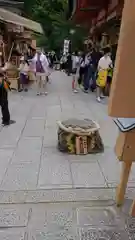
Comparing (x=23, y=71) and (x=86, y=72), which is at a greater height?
(x=86, y=72)

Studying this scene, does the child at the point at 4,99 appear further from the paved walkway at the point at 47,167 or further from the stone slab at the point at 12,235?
the stone slab at the point at 12,235

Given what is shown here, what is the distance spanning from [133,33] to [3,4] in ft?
51.9

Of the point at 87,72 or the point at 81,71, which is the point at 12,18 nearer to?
the point at 87,72

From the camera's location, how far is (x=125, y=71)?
1.71 m

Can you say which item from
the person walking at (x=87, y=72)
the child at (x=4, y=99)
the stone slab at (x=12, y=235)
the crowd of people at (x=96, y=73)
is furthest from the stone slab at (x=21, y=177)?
the person walking at (x=87, y=72)

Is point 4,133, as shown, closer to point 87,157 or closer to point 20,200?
point 87,157

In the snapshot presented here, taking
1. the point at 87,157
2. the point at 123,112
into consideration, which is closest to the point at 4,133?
the point at 87,157

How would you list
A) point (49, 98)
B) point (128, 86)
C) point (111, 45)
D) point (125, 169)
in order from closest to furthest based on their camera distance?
1. point (128, 86)
2. point (125, 169)
3. point (49, 98)
4. point (111, 45)

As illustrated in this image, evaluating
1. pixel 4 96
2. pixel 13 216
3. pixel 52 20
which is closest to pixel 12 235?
pixel 13 216

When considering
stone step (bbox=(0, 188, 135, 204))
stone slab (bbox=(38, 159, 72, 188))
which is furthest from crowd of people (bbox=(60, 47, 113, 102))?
stone step (bbox=(0, 188, 135, 204))

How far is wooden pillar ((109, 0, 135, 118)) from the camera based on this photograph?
1.61 meters

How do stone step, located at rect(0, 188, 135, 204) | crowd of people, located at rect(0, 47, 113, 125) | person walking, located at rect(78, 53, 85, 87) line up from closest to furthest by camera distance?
stone step, located at rect(0, 188, 135, 204)
crowd of people, located at rect(0, 47, 113, 125)
person walking, located at rect(78, 53, 85, 87)

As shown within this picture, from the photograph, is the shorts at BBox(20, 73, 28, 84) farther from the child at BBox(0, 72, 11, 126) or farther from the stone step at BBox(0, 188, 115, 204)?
the stone step at BBox(0, 188, 115, 204)

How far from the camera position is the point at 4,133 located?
231 inches
